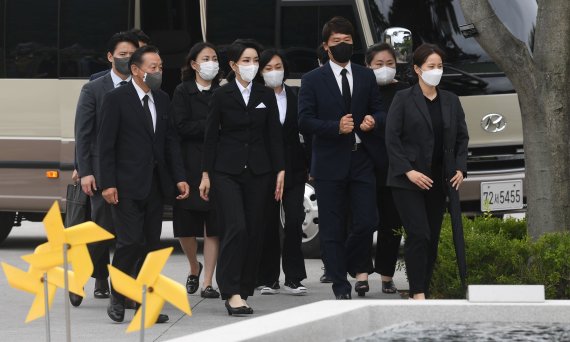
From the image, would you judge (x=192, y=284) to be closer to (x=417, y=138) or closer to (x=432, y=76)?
(x=417, y=138)

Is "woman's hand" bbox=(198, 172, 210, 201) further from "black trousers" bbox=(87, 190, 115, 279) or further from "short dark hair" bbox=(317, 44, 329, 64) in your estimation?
"short dark hair" bbox=(317, 44, 329, 64)

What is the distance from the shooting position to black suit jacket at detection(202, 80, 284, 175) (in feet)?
34.9

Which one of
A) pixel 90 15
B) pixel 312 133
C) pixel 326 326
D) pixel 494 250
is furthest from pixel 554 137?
pixel 90 15

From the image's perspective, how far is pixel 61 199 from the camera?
15.1 meters

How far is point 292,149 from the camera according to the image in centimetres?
1207

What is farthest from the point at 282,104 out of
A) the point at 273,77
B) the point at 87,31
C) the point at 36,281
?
the point at 36,281

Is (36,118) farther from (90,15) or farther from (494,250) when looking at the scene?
(494,250)

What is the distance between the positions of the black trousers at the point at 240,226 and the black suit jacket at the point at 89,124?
932 mm

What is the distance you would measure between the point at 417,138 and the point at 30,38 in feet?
19.7

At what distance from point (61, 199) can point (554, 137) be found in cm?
598

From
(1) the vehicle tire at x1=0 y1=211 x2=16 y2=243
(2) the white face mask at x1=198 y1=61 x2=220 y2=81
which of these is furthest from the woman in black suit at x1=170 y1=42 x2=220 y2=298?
(1) the vehicle tire at x1=0 y1=211 x2=16 y2=243

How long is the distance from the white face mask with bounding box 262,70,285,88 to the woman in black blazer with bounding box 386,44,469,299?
1.58 meters

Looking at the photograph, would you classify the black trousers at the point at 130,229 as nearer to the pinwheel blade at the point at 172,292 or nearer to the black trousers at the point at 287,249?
the black trousers at the point at 287,249

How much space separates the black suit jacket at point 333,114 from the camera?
36.2 ft
